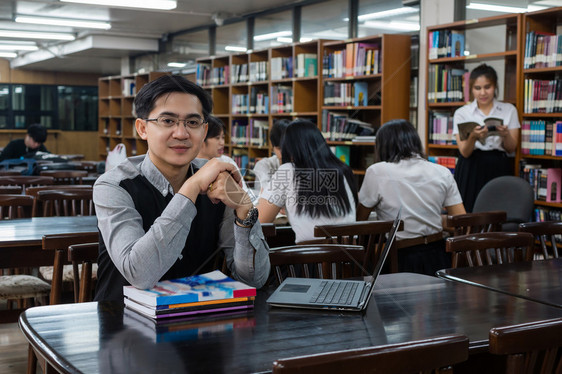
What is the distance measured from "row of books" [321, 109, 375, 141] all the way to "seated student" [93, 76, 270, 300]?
14.6 feet

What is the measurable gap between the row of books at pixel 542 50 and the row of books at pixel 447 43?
2.38 ft

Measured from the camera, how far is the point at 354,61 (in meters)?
6.17

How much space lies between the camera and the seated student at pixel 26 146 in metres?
7.30

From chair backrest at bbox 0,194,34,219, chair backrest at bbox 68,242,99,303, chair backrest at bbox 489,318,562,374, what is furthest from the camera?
chair backrest at bbox 0,194,34,219

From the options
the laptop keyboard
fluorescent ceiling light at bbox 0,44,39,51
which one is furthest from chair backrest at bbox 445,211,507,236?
fluorescent ceiling light at bbox 0,44,39,51

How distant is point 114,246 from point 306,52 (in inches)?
222

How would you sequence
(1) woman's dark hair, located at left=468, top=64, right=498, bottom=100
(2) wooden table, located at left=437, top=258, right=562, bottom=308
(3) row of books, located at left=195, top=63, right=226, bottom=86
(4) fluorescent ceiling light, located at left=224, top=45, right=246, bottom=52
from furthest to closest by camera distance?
(4) fluorescent ceiling light, located at left=224, top=45, right=246, bottom=52 → (3) row of books, located at left=195, top=63, right=226, bottom=86 → (1) woman's dark hair, located at left=468, top=64, right=498, bottom=100 → (2) wooden table, located at left=437, top=258, right=562, bottom=308

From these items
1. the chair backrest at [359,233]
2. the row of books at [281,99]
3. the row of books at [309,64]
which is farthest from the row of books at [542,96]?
the row of books at [281,99]

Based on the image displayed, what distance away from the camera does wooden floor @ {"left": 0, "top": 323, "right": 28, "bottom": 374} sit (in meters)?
2.98

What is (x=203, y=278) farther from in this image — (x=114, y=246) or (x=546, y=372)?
(x=546, y=372)

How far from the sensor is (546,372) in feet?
3.99

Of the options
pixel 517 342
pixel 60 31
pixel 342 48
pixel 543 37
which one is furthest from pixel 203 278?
pixel 60 31

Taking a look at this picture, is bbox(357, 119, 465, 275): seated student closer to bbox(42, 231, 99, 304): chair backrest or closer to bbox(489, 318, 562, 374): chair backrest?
bbox(42, 231, 99, 304): chair backrest

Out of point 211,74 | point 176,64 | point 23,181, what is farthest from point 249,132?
point 23,181
